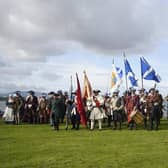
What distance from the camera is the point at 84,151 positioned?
13992 millimetres

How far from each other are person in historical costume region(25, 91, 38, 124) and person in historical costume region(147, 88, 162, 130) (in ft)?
27.4

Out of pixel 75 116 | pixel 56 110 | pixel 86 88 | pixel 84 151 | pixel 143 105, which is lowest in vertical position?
pixel 84 151

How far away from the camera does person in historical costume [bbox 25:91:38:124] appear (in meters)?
27.7

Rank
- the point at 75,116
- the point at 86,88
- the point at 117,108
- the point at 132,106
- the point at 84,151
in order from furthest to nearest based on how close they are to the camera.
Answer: the point at 86,88, the point at 75,116, the point at 117,108, the point at 132,106, the point at 84,151

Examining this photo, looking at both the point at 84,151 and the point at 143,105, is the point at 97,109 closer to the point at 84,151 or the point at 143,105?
the point at 143,105

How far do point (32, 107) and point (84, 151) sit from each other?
14.0 metres

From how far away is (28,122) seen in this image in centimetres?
2819

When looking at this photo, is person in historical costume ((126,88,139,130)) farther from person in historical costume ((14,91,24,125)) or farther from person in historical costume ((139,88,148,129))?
person in historical costume ((14,91,24,125))

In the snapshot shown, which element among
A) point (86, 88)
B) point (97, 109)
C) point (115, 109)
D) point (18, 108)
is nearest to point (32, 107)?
point (18, 108)

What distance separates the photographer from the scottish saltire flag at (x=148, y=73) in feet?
85.3

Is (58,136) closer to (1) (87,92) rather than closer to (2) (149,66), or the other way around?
(1) (87,92)

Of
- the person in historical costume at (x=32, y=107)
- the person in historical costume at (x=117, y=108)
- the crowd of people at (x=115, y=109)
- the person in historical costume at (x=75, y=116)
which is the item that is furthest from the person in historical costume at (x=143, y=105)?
the person in historical costume at (x=32, y=107)

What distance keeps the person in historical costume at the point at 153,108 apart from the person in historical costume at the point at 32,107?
837cm

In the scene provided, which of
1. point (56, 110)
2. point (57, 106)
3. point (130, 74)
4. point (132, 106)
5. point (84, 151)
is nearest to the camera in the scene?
point (84, 151)
